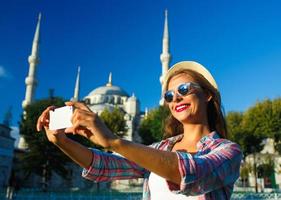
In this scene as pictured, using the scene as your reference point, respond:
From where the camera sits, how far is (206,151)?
157 cm

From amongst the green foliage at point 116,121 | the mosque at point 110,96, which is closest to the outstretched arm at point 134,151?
the mosque at point 110,96

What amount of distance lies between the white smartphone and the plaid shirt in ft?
1.36

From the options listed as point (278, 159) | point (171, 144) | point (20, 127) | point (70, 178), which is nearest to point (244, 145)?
point (278, 159)

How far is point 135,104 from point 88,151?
167 feet

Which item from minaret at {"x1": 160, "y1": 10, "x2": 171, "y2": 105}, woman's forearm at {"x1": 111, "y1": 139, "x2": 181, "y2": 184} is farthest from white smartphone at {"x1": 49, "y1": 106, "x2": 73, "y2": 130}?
minaret at {"x1": 160, "y1": 10, "x2": 171, "y2": 105}

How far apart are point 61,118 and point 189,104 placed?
2.55 ft

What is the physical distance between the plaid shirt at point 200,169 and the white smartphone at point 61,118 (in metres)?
0.41

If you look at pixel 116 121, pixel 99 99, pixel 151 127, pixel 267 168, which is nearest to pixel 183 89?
pixel 267 168

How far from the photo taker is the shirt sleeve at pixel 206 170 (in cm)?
119

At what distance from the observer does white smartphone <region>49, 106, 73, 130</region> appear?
1372mm

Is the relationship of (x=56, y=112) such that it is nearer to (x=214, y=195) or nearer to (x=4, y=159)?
(x=214, y=195)

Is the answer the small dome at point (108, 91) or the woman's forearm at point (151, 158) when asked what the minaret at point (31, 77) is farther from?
the woman's forearm at point (151, 158)

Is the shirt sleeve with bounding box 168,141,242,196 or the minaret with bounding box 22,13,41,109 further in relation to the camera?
the minaret with bounding box 22,13,41,109

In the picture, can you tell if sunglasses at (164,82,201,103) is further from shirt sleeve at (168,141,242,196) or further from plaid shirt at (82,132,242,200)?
shirt sleeve at (168,141,242,196)
